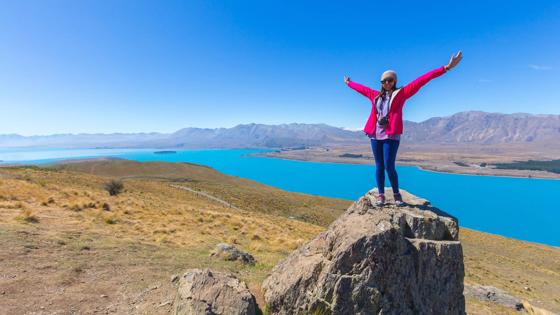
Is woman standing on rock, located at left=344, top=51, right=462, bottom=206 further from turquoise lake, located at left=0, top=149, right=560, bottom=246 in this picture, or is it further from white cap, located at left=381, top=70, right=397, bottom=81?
turquoise lake, located at left=0, top=149, right=560, bottom=246

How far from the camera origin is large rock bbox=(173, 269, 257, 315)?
6302mm

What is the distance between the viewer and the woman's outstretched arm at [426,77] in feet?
21.0

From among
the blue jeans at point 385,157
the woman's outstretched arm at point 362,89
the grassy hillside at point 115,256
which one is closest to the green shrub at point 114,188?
the grassy hillside at point 115,256

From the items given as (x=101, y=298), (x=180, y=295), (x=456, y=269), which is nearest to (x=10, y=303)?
(x=101, y=298)

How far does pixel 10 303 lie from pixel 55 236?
6127 mm

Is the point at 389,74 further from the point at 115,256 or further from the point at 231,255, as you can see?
the point at 115,256

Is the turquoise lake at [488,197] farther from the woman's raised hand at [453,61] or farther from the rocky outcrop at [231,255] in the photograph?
the woman's raised hand at [453,61]

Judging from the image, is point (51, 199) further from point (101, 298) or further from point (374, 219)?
point (374, 219)

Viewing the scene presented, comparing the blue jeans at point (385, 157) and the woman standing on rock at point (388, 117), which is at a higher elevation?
the woman standing on rock at point (388, 117)

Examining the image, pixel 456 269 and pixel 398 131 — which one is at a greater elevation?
pixel 398 131

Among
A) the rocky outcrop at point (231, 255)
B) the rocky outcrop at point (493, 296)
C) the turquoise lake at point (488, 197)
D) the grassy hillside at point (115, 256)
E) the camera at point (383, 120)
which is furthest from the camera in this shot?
the turquoise lake at point (488, 197)

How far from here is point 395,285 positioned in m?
6.54

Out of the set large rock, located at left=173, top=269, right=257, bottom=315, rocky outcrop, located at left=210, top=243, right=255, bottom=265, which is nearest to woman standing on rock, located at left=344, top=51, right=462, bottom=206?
large rock, located at left=173, top=269, right=257, bottom=315

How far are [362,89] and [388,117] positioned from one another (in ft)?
4.38
